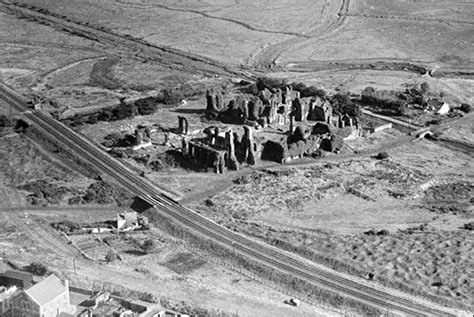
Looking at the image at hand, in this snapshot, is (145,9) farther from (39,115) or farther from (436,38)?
(39,115)

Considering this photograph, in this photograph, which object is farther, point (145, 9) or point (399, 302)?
point (145, 9)

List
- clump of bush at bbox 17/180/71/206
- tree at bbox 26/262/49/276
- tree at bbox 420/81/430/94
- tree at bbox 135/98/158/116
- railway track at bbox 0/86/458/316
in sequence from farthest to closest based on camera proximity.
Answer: tree at bbox 420/81/430/94, tree at bbox 135/98/158/116, clump of bush at bbox 17/180/71/206, tree at bbox 26/262/49/276, railway track at bbox 0/86/458/316

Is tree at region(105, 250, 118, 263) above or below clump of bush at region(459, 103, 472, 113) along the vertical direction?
below

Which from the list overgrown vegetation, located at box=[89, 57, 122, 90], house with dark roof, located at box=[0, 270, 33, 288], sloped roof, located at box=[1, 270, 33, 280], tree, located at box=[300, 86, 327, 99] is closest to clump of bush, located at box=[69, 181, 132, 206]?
sloped roof, located at box=[1, 270, 33, 280]

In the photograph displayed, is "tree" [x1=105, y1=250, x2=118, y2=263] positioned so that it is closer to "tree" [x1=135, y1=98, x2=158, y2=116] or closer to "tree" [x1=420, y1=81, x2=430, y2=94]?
"tree" [x1=135, y1=98, x2=158, y2=116]

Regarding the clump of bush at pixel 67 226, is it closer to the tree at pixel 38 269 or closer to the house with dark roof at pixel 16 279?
the tree at pixel 38 269

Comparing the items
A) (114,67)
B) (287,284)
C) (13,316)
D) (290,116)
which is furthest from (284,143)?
(114,67)

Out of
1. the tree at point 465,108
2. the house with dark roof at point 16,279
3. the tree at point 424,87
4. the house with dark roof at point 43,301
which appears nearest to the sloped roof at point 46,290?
the house with dark roof at point 43,301
